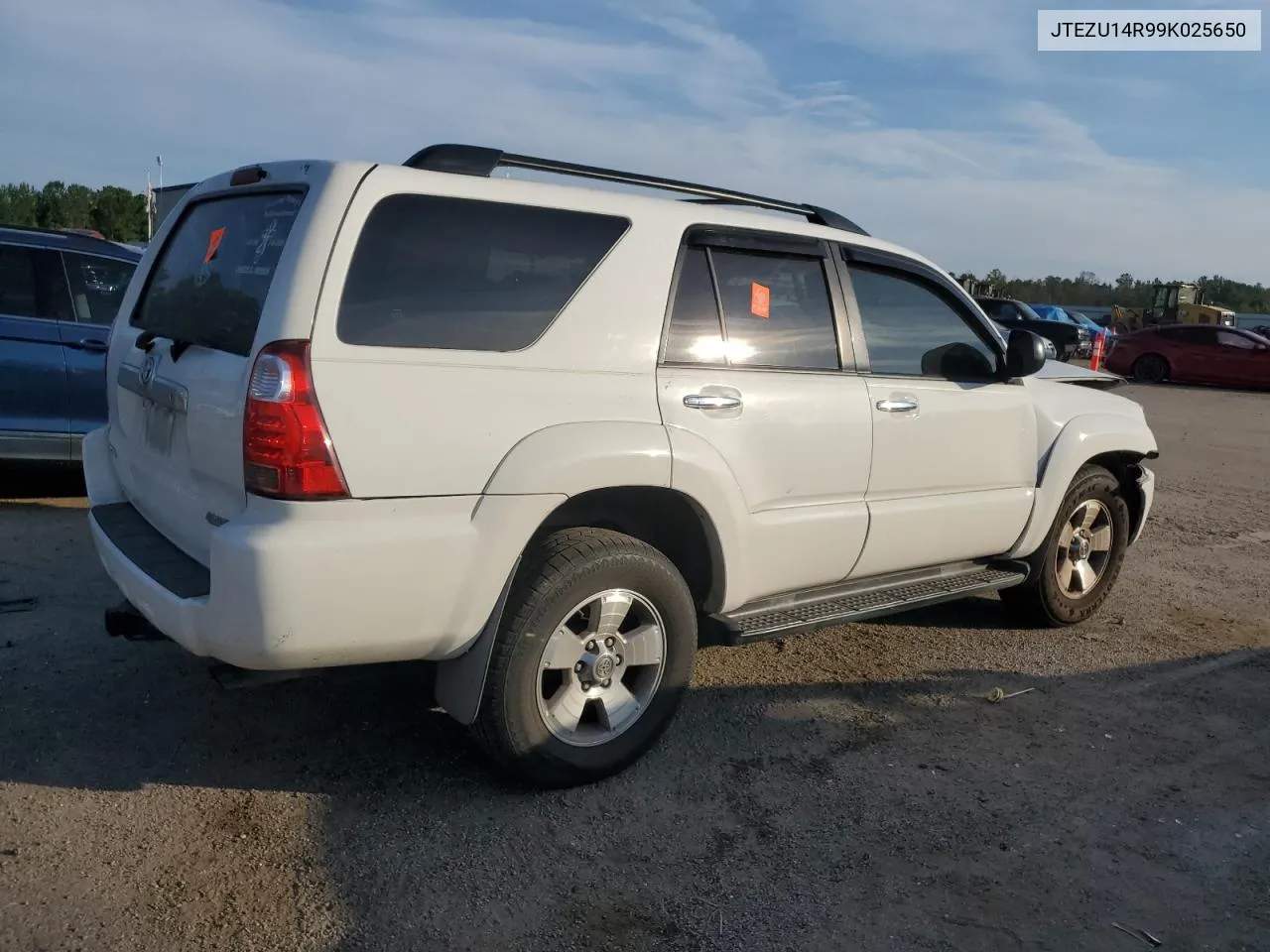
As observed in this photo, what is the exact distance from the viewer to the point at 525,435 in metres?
3.30

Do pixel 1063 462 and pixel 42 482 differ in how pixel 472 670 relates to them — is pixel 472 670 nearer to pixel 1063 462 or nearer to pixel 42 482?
pixel 1063 462

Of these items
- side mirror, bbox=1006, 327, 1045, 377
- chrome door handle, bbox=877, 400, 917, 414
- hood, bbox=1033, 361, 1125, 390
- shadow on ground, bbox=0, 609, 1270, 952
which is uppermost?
side mirror, bbox=1006, 327, 1045, 377

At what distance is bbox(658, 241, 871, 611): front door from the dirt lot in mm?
713

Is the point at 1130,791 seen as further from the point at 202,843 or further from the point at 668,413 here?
the point at 202,843

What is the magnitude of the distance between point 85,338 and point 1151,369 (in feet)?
76.7

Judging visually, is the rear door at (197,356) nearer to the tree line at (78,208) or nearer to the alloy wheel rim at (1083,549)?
the alloy wheel rim at (1083,549)

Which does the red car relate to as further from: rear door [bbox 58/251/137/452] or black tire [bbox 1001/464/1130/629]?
rear door [bbox 58/251/137/452]

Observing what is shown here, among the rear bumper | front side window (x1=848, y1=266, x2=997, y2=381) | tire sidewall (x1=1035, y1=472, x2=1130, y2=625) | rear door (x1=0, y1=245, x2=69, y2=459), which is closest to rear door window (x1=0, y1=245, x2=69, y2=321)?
rear door (x1=0, y1=245, x2=69, y2=459)

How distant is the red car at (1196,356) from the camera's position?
23.8 meters

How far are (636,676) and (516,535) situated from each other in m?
0.80

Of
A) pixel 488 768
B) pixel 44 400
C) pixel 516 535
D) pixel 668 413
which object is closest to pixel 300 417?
pixel 516 535

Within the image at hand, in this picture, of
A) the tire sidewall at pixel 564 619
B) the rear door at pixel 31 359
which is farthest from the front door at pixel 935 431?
the rear door at pixel 31 359

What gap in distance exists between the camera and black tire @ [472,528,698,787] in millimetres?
3373

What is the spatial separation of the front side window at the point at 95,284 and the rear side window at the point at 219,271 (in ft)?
10.5
